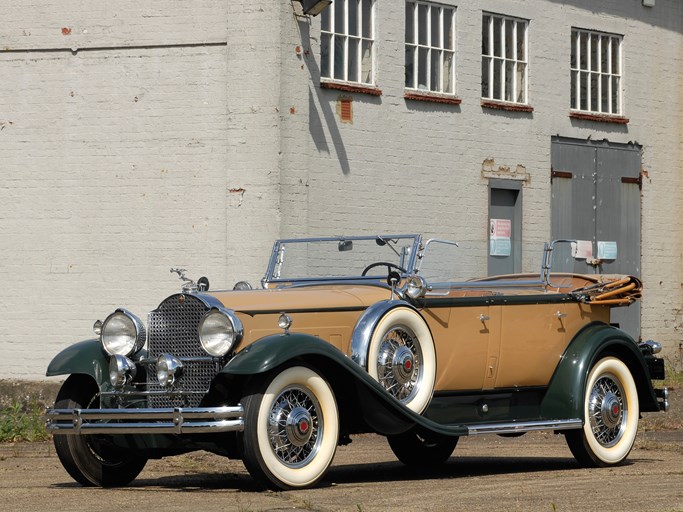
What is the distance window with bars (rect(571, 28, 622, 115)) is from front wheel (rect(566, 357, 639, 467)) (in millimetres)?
9662

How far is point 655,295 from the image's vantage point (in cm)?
1969

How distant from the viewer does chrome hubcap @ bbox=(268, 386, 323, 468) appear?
7.76 meters

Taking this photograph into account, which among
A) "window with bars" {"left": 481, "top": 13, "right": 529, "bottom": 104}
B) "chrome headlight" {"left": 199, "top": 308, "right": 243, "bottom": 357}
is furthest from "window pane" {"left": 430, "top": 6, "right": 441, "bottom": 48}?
"chrome headlight" {"left": 199, "top": 308, "right": 243, "bottom": 357}

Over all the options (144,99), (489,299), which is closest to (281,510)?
(489,299)

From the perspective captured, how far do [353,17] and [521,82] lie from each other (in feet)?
10.0

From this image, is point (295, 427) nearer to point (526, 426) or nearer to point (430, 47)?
point (526, 426)

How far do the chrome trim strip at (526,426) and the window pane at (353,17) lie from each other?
7950 millimetres

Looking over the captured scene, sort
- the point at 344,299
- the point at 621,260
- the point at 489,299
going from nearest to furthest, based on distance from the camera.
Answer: the point at 344,299 < the point at 489,299 < the point at 621,260

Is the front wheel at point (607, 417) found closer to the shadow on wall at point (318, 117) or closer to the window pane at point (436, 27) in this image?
the shadow on wall at point (318, 117)

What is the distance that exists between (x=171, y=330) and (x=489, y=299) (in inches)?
88.7

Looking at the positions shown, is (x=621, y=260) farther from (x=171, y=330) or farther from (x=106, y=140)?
(x=171, y=330)

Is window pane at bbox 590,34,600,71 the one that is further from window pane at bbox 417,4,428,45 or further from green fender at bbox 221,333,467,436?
green fender at bbox 221,333,467,436

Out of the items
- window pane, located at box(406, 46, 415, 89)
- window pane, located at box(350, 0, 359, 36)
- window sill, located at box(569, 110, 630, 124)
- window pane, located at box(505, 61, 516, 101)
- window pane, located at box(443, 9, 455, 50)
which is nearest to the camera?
window pane, located at box(350, 0, 359, 36)

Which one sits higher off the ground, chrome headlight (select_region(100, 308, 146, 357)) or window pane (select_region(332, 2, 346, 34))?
window pane (select_region(332, 2, 346, 34))
